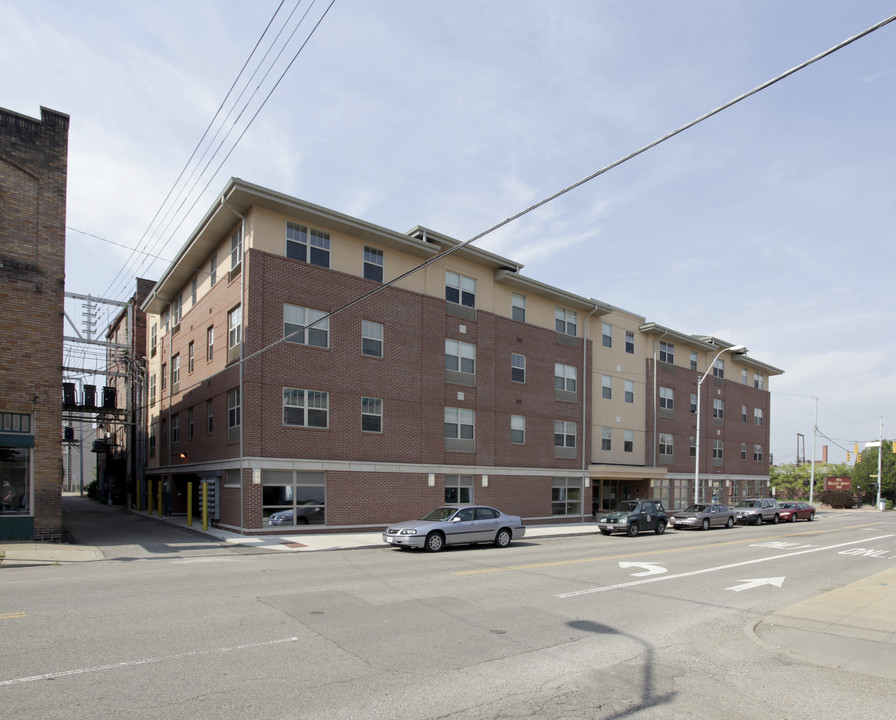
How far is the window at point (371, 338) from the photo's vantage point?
25.6 m

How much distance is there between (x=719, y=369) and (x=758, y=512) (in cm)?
1527

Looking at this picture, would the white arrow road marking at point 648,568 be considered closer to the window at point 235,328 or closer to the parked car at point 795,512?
the window at point 235,328

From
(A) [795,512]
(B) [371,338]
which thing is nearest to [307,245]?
(B) [371,338]

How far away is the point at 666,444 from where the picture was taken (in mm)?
42750

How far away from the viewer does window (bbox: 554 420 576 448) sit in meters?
34.0

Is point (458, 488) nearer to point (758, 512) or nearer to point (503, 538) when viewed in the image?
point (503, 538)

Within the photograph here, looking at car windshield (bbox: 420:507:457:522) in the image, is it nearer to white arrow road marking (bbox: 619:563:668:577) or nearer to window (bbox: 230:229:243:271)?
white arrow road marking (bbox: 619:563:668:577)

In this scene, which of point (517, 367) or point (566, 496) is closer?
point (517, 367)

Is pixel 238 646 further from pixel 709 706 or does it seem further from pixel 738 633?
pixel 738 633

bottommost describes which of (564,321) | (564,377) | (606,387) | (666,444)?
(666,444)

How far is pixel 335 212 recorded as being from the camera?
79.5 feet

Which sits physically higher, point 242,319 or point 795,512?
point 242,319

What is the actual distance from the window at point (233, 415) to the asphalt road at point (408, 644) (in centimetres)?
829

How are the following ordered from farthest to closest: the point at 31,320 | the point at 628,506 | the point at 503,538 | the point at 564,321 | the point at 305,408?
the point at 564,321 < the point at 628,506 < the point at 305,408 < the point at 503,538 < the point at 31,320
